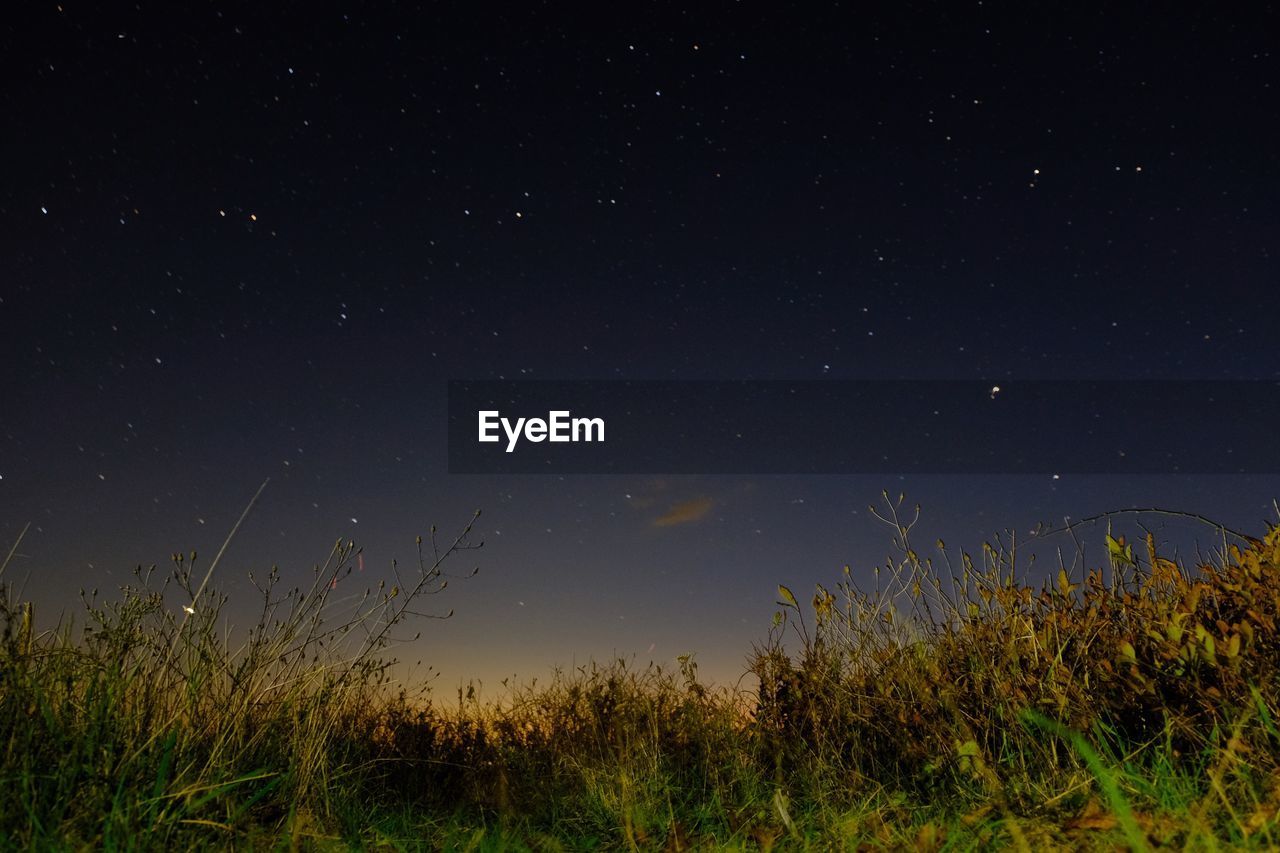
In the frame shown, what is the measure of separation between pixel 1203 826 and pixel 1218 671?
1.65m

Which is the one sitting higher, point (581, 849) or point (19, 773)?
point (19, 773)

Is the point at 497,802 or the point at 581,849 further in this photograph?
the point at 497,802

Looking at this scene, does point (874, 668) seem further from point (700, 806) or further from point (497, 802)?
point (497, 802)

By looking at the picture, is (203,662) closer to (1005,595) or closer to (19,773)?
(19,773)

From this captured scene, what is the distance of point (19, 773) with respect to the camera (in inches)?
113

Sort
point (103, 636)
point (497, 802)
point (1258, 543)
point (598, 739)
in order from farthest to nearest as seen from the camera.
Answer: point (598, 739)
point (497, 802)
point (1258, 543)
point (103, 636)

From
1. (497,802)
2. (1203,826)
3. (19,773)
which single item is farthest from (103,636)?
(1203,826)

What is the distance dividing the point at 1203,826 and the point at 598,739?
4.90 meters

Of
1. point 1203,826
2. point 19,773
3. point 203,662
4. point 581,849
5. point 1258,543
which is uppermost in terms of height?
point 1258,543

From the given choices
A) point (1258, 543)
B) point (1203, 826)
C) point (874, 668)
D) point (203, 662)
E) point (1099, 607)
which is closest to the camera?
point (1203, 826)

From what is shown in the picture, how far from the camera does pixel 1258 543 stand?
4.26m

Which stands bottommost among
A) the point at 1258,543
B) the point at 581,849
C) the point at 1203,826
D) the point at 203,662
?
the point at 581,849

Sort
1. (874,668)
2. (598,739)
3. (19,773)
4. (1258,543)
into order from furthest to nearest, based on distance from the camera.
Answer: (598,739) → (874,668) → (1258,543) → (19,773)

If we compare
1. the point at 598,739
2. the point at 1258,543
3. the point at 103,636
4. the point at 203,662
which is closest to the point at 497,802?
the point at 598,739
